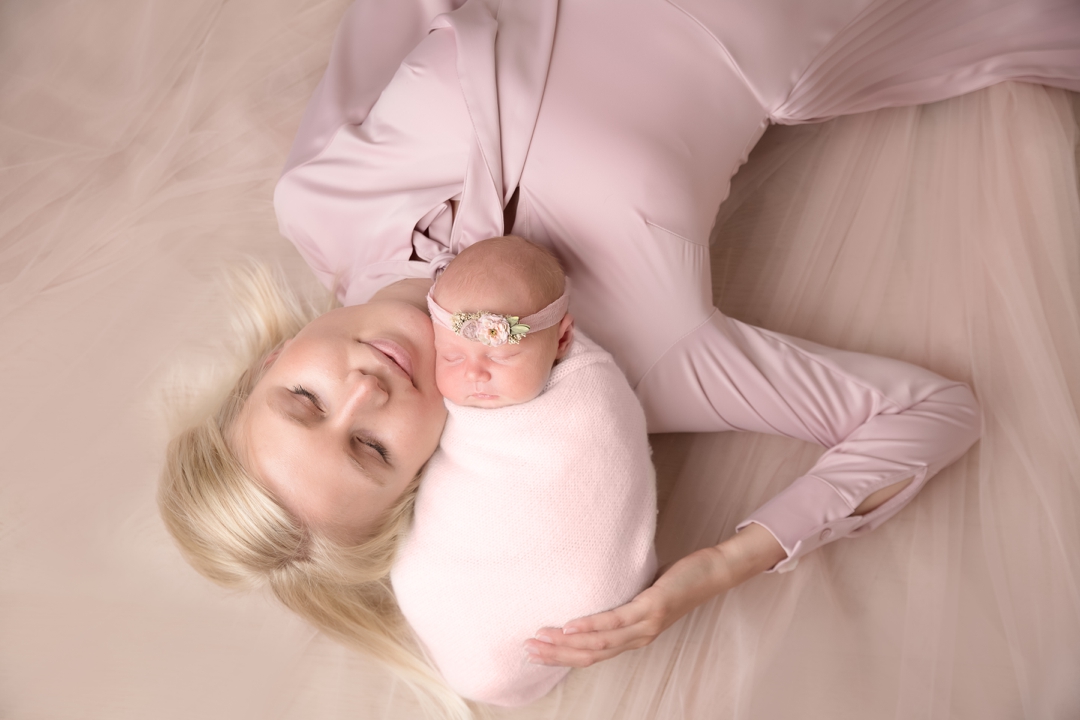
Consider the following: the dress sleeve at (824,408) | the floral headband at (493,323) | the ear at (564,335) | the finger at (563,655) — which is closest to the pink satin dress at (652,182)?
the dress sleeve at (824,408)

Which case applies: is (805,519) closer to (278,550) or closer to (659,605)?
(659,605)

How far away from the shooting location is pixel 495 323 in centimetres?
161

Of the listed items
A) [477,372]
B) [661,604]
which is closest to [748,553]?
[661,604]

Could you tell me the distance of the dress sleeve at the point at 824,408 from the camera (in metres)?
1.88

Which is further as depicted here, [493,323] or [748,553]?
[748,553]

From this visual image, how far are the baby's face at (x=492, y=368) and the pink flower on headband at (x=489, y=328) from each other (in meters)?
0.04

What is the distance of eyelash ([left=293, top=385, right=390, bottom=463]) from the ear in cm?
44

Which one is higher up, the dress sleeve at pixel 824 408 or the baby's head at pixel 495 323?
the baby's head at pixel 495 323

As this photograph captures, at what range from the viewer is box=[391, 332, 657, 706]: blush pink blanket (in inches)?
66.8

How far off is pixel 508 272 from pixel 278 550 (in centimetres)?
79

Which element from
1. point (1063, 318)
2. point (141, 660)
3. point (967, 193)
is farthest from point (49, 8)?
point (1063, 318)

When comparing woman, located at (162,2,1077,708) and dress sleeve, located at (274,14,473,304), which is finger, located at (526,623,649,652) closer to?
woman, located at (162,2,1077,708)

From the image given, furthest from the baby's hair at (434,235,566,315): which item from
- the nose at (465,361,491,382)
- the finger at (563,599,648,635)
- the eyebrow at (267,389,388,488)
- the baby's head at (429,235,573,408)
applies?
the finger at (563,599,648,635)

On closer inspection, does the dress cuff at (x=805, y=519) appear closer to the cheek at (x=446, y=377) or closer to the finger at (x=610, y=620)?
the finger at (x=610, y=620)
